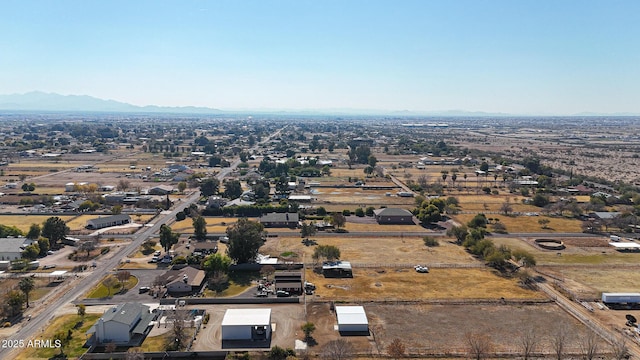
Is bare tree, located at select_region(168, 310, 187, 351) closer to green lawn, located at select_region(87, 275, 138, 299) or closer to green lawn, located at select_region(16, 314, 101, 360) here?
green lawn, located at select_region(16, 314, 101, 360)

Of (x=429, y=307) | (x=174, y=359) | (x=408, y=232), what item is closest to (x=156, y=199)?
(x=408, y=232)

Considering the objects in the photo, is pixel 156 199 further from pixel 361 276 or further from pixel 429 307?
pixel 429 307

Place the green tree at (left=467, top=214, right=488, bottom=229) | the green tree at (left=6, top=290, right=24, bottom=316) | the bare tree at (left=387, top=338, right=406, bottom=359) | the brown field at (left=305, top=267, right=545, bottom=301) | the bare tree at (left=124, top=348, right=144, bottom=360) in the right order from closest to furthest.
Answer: the bare tree at (left=124, top=348, right=144, bottom=360) → the bare tree at (left=387, top=338, right=406, bottom=359) → the green tree at (left=6, top=290, right=24, bottom=316) → the brown field at (left=305, top=267, right=545, bottom=301) → the green tree at (left=467, top=214, right=488, bottom=229)

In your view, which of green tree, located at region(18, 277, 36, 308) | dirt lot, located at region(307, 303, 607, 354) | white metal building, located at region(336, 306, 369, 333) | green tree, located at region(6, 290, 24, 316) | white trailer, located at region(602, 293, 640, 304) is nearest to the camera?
dirt lot, located at region(307, 303, 607, 354)

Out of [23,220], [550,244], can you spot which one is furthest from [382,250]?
[23,220]

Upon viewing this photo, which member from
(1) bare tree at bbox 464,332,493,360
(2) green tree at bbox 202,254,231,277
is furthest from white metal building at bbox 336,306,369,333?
(2) green tree at bbox 202,254,231,277

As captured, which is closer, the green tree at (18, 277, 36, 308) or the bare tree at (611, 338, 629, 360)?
the bare tree at (611, 338, 629, 360)

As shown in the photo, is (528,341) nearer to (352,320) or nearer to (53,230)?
(352,320)

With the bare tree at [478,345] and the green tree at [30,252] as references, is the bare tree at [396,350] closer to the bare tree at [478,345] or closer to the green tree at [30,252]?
the bare tree at [478,345]
